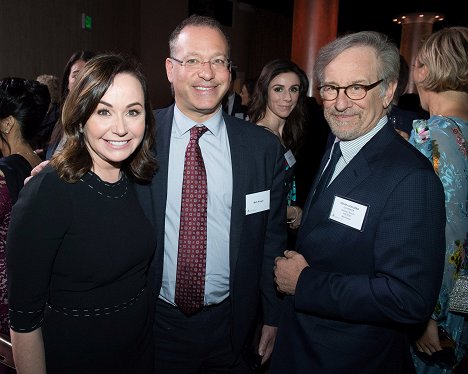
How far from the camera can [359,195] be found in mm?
1293

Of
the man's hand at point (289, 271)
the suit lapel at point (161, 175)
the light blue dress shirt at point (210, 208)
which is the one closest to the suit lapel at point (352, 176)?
the man's hand at point (289, 271)

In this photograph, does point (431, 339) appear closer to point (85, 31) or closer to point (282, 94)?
point (282, 94)

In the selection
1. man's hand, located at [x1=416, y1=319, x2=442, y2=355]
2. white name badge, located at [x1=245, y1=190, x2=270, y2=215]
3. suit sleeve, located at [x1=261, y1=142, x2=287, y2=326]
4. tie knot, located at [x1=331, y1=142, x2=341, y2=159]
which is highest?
tie knot, located at [x1=331, y1=142, x2=341, y2=159]

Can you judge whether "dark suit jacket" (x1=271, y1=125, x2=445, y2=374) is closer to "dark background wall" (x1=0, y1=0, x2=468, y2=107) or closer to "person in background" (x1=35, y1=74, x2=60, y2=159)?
"dark background wall" (x1=0, y1=0, x2=468, y2=107)

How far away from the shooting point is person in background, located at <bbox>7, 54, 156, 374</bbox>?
3.92 feet

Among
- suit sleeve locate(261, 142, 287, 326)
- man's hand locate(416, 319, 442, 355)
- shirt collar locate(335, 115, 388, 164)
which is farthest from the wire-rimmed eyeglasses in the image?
man's hand locate(416, 319, 442, 355)

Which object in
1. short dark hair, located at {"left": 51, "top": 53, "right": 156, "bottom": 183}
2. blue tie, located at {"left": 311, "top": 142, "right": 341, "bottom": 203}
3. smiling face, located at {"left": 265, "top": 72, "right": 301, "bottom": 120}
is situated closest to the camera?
short dark hair, located at {"left": 51, "top": 53, "right": 156, "bottom": 183}

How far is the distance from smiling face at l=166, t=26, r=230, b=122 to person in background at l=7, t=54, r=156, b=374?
283mm

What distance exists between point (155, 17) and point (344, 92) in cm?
774

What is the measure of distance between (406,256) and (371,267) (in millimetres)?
149

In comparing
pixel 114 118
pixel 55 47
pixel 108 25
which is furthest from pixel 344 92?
pixel 108 25

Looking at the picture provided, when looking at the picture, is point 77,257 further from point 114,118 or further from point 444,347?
point 444,347

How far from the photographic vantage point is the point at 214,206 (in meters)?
1.71

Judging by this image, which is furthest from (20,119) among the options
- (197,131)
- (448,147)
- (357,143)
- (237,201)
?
(448,147)
